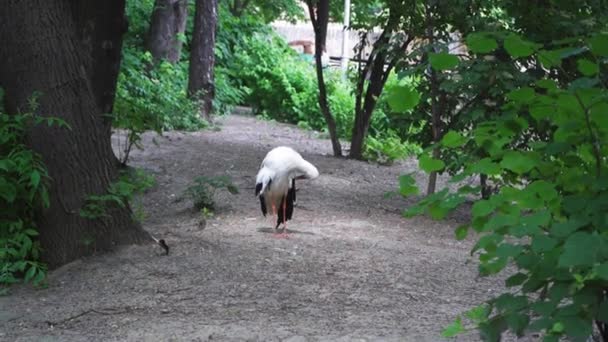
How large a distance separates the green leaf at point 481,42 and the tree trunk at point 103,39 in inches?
245

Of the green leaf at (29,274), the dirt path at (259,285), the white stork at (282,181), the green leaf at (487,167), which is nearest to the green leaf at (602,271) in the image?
the green leaf at (487,167)

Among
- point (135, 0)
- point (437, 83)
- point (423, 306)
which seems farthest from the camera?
point (135, 0)

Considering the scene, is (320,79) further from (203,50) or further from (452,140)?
(452,140)

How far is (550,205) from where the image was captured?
2729 millimetres

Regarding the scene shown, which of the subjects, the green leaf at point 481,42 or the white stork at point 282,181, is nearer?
the green leaf at point 481,42

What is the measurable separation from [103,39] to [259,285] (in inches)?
158

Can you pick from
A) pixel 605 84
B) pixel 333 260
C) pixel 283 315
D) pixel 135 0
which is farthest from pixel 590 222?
pixel 135 0

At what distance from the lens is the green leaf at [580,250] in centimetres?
228

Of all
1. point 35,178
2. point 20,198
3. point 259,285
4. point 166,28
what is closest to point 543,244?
point 259,285

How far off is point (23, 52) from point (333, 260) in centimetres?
305

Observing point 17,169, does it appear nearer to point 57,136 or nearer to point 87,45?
point 57,136

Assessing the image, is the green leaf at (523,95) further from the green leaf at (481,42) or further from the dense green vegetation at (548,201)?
the green leaf at (481,42)

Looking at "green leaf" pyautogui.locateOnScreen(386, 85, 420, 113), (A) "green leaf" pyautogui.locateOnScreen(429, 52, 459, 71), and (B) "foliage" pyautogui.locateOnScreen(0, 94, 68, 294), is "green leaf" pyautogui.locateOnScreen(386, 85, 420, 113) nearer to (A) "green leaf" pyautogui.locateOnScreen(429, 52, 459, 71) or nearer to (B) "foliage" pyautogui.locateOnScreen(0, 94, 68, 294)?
(A) "green leaf" pyautogui.locateOnScreen(429, 52, 459, 71)

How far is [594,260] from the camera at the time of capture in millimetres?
2293
